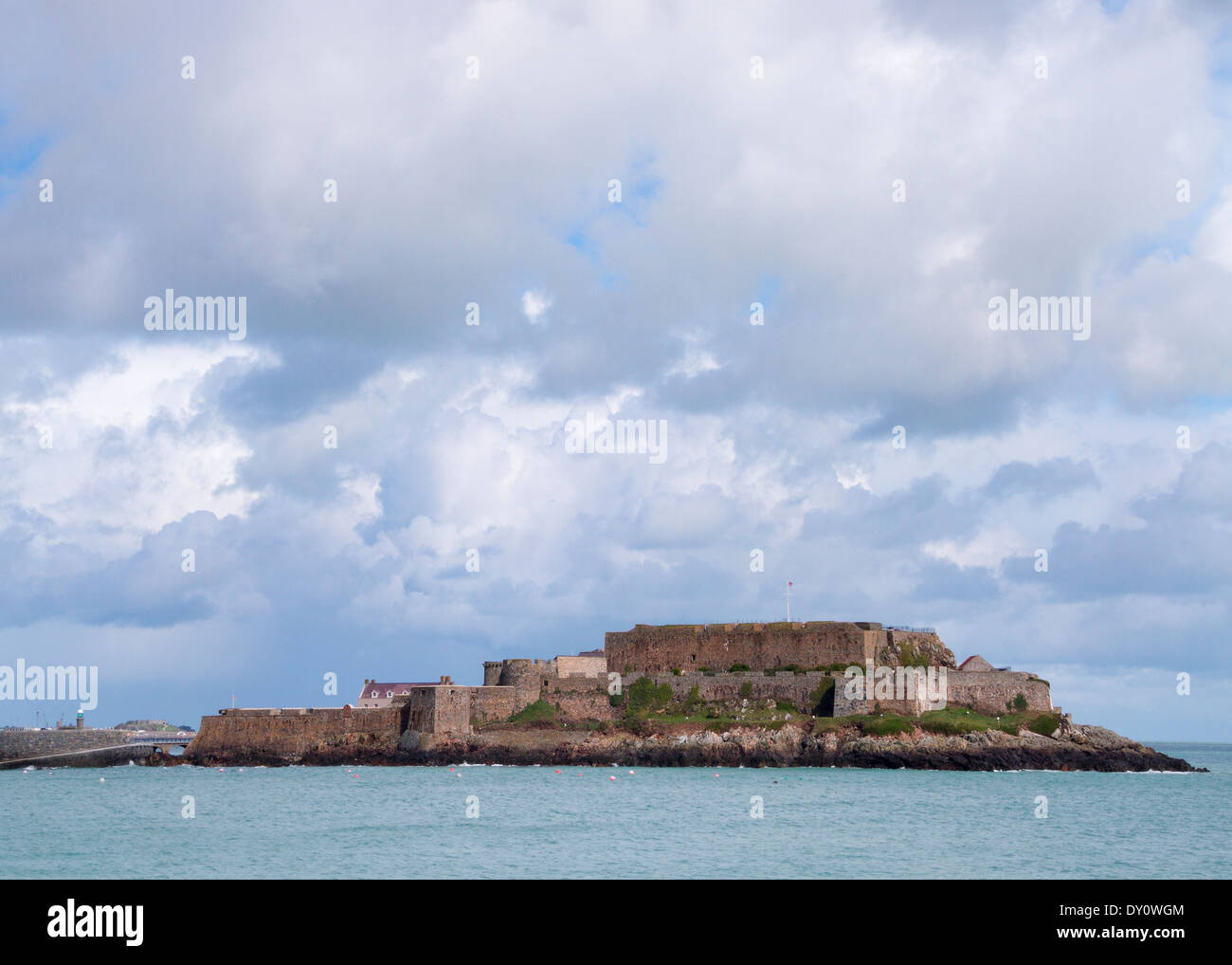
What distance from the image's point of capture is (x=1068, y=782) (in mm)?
58000

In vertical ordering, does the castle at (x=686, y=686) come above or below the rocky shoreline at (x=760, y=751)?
above

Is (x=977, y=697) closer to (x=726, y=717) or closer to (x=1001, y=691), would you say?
(x=1001, y=691)

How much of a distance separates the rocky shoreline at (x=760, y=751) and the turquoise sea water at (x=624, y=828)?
13.3 ft

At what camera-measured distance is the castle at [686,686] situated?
74.1m

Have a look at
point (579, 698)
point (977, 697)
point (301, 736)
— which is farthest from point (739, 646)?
point (301, 736)

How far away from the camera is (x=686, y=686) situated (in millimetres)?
78938

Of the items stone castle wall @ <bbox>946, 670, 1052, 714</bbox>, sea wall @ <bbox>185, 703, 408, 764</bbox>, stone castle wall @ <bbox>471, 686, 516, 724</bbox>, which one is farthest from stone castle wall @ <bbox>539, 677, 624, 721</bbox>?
stone castle wall @ <bbox>946, 670, 1052, 714</bbox>

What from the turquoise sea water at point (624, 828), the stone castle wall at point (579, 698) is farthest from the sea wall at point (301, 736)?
the turquoise sea water at point (624, 828)

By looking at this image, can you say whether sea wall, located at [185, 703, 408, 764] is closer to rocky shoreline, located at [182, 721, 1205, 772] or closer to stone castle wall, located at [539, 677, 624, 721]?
rocky shoreline, located at [182, 721, 1205, 772]

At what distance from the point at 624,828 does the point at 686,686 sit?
41518 millimetres

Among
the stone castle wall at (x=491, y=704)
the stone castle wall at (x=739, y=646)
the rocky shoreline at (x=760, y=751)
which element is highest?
the stone castle wall at (x=739, y=646)

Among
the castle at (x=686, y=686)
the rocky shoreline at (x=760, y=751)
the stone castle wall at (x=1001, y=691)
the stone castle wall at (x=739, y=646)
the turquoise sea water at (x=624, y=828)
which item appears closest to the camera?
the turquoise sea water at (x=624, y=828)

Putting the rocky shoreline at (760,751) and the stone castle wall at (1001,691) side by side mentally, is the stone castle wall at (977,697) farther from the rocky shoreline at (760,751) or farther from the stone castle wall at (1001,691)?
the rocky shoreline at (760,751)

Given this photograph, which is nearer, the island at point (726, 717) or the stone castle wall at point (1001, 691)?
the island at point (726, 717)
